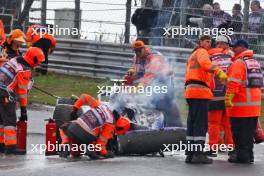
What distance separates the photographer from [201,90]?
12297 mm

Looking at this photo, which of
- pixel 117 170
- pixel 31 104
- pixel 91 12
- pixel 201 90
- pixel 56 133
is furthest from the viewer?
pixel 91 12

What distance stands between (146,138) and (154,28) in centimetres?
786

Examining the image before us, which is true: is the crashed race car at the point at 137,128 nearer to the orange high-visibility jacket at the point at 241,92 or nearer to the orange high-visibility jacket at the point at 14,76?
the orange high-visibility jacket at the point at 14,76

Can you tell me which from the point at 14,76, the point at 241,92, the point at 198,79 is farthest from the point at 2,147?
the point at 241,92

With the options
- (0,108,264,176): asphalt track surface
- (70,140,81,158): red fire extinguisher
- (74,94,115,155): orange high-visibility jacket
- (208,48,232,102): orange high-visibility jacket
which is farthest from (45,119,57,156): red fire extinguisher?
(208,48,232,102): orange high-visibility jacket

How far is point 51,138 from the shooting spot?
1321cm

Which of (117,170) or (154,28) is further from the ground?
(154,28)

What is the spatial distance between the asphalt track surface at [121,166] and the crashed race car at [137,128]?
0.17m

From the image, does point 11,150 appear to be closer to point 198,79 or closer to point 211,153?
point 211,153

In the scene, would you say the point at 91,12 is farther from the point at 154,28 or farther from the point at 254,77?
the point at 254,77

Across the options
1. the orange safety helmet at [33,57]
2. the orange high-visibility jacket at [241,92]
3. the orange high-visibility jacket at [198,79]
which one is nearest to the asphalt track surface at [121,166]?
the orange high-visibility jacket at [241,92]

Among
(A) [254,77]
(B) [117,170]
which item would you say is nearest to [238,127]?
(A) [254,77]

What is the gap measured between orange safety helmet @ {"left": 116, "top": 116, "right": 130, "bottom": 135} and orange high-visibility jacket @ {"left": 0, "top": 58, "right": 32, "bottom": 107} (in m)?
1.50

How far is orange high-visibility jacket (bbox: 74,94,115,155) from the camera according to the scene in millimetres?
12656
